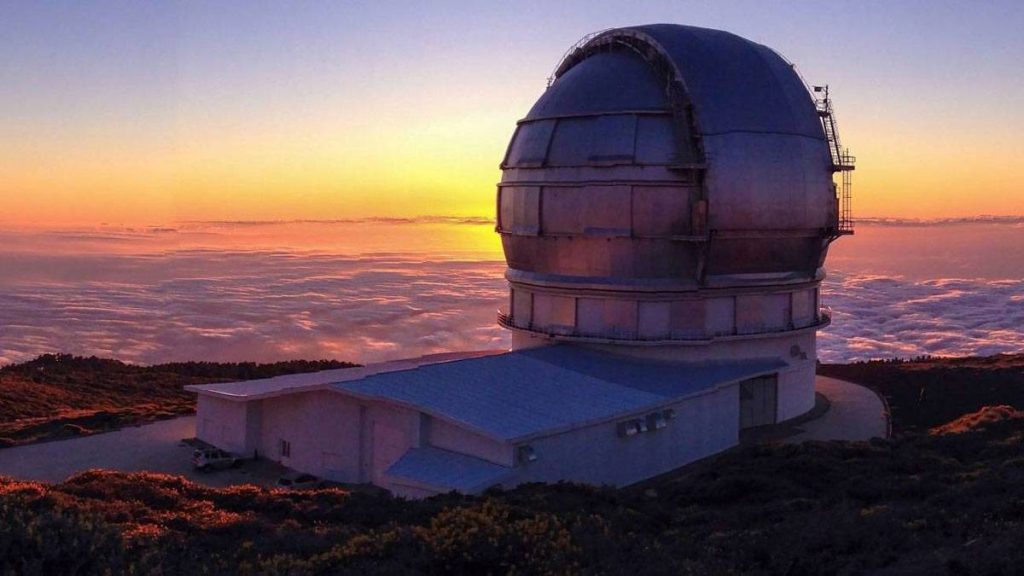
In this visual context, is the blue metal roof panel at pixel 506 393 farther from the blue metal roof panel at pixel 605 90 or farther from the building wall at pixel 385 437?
the blue metal roof panel at pixel 605 90

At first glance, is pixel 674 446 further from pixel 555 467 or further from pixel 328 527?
pixel 328 527

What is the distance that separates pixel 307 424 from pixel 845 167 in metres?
16.7

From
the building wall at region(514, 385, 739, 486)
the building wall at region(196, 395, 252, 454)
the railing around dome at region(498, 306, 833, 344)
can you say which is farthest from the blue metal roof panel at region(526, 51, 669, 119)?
the building wall at region(196, 395, 252, 454)

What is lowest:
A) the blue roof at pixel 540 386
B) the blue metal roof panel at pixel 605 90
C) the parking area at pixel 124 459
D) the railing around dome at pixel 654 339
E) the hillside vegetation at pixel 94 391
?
the hillside vegetation at pixel 94 391

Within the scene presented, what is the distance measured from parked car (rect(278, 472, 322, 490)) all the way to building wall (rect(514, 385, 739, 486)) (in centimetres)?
509

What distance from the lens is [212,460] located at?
1922 cm

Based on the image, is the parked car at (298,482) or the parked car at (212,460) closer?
the parked car at (298,482)

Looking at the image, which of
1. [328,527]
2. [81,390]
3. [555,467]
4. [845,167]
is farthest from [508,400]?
[81,390]

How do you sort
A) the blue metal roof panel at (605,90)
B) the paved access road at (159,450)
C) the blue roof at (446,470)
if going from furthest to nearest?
the blue metal roof panel at (605,90) → the paved access road at (159,450) → the blue roof at (446,470)

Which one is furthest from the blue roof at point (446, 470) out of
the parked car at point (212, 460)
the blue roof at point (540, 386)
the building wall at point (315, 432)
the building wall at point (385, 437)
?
the parked car at point (212, 460)

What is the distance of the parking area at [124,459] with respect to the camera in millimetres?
18625

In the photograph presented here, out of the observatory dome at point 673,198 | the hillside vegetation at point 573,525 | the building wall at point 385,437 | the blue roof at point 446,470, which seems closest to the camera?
the hillside vegetation at point 573,525

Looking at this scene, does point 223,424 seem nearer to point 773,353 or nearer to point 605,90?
point 605,90

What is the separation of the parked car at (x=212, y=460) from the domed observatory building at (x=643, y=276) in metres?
0.74
